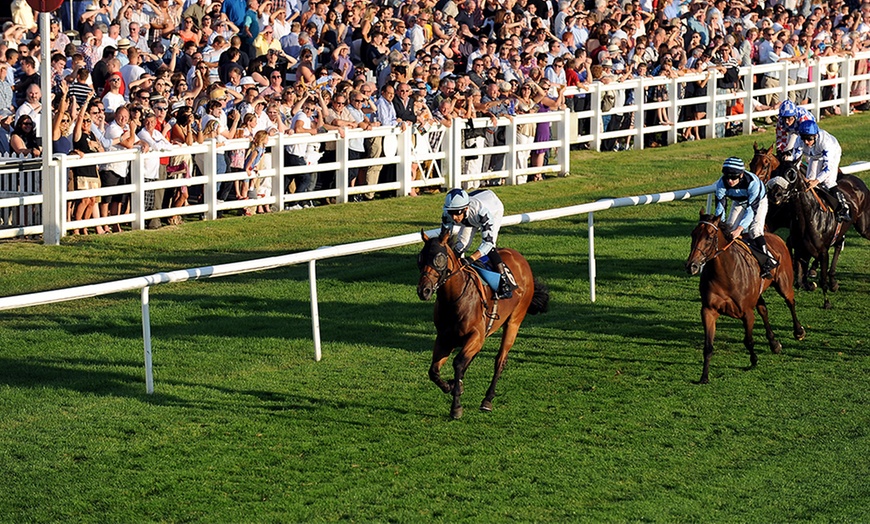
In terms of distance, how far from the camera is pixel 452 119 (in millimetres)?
20719

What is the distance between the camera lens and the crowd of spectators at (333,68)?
1770 cm

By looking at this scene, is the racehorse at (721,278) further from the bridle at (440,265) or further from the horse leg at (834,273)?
the horse leg at (834,273)

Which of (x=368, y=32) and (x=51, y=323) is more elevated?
(x=368, y=32)

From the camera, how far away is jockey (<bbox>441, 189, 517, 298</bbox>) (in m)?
10.3

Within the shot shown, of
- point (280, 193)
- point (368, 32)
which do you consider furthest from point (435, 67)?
point (280, 193)

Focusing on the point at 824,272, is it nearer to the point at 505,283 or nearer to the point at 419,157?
the point at 505,283

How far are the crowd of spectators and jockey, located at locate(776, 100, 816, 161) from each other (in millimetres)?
Answer: 6724

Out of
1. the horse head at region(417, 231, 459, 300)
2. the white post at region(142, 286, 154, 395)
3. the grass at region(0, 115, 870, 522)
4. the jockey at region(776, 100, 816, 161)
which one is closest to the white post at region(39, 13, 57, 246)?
the grass at region(0, 115, 870, 522)

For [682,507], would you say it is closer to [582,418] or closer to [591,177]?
[582,418]

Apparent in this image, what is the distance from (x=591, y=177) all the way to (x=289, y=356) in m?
11.7

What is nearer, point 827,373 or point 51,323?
point 827,373

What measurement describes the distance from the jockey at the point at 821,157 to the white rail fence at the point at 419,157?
7013 mm

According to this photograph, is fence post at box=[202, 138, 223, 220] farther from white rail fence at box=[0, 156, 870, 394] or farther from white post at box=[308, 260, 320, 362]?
white post at box=[308, 260, 320, 362]

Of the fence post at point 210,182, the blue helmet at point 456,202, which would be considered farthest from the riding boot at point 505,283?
the fence post at point 210,182
